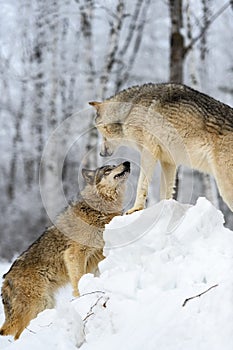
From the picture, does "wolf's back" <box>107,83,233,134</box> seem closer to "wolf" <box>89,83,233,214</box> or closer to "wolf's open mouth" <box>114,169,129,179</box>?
"wolf" <box>89,83,233,214</box>

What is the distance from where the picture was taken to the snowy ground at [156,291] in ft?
12.6

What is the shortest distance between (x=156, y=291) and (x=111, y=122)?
3.39 metres

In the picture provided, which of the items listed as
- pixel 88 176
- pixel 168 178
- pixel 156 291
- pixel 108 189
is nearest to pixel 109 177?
Answer: pixel 108 189

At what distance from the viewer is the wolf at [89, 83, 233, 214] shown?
6633mm

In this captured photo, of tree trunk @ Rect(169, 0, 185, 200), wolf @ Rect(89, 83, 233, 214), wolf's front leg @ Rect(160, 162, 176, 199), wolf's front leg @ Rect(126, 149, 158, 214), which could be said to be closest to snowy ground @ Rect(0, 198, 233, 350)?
wolf's front leg @ Rect(126, 149, 158, 214)

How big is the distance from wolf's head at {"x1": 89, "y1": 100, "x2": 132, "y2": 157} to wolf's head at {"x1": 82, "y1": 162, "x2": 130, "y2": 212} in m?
0.46

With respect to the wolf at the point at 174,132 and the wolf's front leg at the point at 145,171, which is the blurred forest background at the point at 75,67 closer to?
the wolf at the point at 174,132

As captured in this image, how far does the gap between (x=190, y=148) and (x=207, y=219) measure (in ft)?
6.70

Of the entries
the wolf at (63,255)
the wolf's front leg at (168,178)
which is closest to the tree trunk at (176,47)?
the wolf's front leg at (168,178)

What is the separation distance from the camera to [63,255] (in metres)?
6.41

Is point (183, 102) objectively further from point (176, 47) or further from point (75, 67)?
point (75, 67)

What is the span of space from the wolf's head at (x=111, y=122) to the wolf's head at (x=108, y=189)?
458 millimetres

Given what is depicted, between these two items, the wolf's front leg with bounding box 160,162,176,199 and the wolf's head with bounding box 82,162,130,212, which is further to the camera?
the wolf's front leg with bounding box 160,162,176,199

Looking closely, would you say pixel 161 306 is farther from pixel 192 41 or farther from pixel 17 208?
pixel 17 208
